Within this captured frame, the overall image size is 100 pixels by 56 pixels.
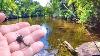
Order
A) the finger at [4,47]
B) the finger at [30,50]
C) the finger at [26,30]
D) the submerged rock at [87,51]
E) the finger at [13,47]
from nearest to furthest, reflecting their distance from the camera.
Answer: the finger at [4,47]
the finger at [30,50]
the finger at [13,47]
the finger at [26,30]
the submerged rock at [87,51]

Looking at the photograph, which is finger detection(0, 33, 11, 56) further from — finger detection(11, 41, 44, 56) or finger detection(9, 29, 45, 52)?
finger detection(9, 29, 45, 52)

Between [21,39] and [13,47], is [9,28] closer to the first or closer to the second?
[21,39]

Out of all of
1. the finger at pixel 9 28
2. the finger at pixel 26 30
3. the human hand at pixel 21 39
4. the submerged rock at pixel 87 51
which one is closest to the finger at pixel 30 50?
the human hand at pixel 21 39

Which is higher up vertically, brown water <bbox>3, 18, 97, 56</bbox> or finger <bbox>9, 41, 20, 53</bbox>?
brown water <bbox>3, 18, 97, 56</bbox>

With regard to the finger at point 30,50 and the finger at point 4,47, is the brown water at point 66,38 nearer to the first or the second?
the finger at point 30,50

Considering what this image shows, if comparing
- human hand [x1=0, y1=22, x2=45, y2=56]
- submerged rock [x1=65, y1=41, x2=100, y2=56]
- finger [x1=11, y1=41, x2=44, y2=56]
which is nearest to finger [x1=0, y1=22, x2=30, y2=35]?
human hand [x1=0, y1=22, x2=45, y2=56]

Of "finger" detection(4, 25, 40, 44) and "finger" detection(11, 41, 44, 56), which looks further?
"finger" detection(4, 25, 40, 44)

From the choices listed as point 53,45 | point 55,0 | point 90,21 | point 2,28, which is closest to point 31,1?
point 55,0

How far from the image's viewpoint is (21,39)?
15.5ft

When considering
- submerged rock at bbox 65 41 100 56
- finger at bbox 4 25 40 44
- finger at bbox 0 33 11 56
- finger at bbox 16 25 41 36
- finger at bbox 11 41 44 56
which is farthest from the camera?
submerged rock at bbox 65 41 100 56

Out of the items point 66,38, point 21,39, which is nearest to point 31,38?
point 21,39

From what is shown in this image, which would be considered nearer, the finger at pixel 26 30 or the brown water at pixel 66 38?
the finger at pixel 26 30

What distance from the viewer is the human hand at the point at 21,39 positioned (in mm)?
4461

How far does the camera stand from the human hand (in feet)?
14.6
